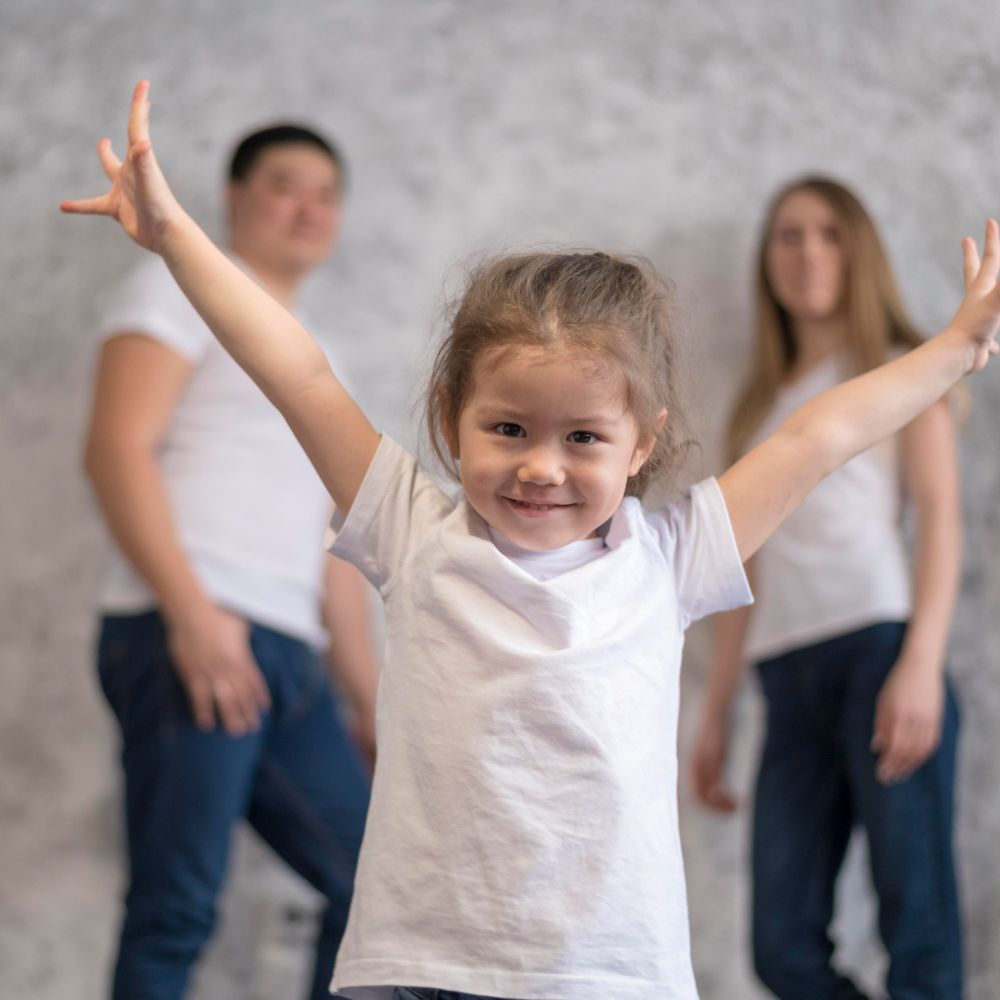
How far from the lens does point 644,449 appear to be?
108 centimetres

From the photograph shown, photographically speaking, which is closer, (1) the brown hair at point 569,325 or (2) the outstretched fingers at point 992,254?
(1) the brown hair at point 569,325

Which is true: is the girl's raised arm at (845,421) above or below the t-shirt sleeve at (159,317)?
below

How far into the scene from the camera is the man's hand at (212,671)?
59.6 inches

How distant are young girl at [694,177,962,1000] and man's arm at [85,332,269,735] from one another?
72 centimetres

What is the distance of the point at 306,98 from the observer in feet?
6.66

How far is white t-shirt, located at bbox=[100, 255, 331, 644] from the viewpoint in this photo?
1.61 meters

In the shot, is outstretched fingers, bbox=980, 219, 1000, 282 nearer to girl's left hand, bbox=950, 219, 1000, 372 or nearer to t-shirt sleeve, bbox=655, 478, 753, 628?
girl's left hand, bbox=950, 219, 1000, 372

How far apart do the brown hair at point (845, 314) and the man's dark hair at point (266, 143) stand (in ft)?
2.26

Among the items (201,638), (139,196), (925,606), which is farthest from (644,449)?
(925,606)

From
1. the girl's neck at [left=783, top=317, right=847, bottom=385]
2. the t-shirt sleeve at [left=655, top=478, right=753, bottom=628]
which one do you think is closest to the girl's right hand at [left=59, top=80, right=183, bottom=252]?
the t-shirt sleeve at [left=655, top=478, right=753, bottom=628]

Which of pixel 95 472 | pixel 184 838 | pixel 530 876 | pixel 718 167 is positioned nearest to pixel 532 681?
pixel 530 876

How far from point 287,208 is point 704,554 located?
972mm

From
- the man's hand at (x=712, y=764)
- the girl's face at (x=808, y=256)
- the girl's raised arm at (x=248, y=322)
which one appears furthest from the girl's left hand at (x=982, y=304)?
the man's hand at (x=712, y=764)

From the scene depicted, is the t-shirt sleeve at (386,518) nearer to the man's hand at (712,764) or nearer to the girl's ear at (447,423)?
the girl's ear at (447,423)
